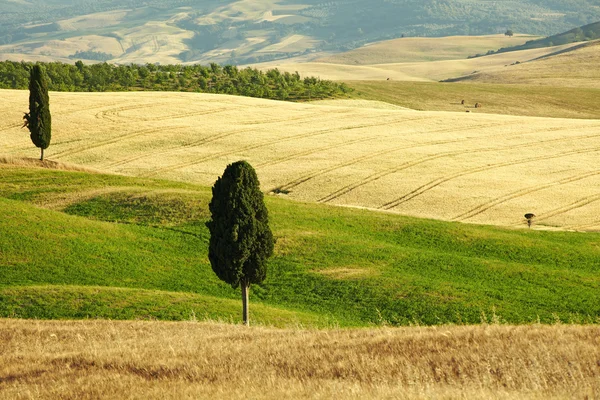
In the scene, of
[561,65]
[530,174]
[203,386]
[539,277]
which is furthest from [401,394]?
[561,65]

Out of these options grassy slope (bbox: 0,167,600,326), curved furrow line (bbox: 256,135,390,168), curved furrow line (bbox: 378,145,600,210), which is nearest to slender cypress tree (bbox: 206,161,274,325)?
grassy slope (bbox: 0,167,600,326)

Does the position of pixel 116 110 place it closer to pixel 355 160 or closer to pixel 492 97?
pixel 355 160

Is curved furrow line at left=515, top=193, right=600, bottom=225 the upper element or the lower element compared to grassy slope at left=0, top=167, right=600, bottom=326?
lower

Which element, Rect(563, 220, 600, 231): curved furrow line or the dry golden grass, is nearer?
Rect(563, 220, 600, 231): curved furrow line

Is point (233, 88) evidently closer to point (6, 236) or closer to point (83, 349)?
point (6, 236)

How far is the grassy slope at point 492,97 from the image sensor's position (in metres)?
130

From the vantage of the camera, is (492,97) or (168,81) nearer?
(168,81)

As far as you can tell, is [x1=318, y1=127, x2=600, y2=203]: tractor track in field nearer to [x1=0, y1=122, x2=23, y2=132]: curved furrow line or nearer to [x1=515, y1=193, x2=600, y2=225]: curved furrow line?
[x1=515, y1=193, x2=600, y2=225]: curved furrow line

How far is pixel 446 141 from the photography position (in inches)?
3386

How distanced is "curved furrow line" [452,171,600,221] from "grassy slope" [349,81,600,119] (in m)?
57.2

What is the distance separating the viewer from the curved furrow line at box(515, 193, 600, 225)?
194 ft

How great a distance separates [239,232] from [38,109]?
134ft

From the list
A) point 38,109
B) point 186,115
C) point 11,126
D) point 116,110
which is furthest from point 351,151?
point 11,126

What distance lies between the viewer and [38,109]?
66875mm
